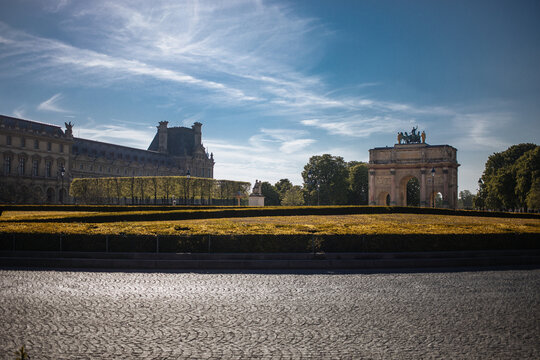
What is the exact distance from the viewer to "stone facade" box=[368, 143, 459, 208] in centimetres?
7712

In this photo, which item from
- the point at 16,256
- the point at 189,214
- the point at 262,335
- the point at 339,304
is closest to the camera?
the point at 262,335

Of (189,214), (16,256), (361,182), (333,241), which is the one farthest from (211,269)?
(361,182)

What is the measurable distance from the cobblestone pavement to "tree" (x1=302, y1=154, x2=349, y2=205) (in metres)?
81.9

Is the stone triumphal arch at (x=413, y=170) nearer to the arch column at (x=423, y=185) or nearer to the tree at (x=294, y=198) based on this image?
the arch column at (x=423, y=185)

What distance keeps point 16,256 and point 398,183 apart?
70.7 m

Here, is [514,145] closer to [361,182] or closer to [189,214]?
[361,182]

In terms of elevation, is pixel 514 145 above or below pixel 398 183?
above

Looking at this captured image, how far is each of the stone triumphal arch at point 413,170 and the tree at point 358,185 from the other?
18533mm

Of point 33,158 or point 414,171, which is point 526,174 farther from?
point 33,158

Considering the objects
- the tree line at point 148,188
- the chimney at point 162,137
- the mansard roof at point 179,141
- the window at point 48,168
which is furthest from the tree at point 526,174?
the chimney at point 162,137

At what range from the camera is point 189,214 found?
34406 mm

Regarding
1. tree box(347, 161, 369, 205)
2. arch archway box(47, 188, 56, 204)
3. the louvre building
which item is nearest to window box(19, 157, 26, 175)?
the louvre building

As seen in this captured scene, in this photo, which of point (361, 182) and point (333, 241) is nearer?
point (333, 241)

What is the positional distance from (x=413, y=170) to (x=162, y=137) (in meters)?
92.2
